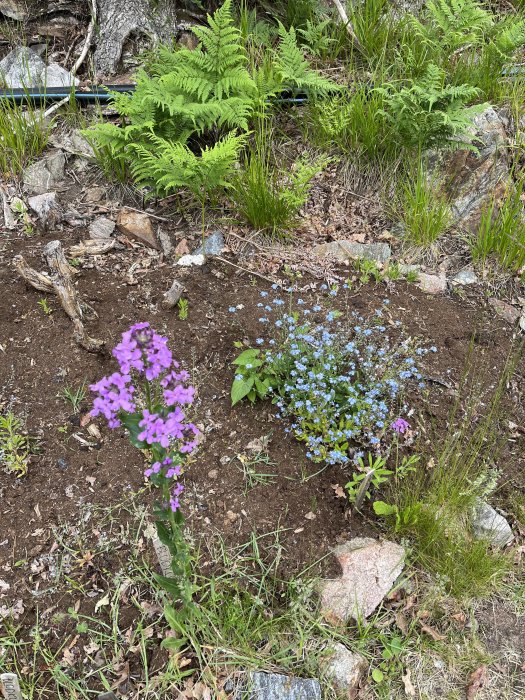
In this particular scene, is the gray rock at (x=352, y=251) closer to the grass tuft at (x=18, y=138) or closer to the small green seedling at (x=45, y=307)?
the small green seedling at (x=45, y=307)

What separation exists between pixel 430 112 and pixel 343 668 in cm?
338

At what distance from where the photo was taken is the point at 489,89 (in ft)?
14.6

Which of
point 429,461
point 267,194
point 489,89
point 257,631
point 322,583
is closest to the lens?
point 257,631

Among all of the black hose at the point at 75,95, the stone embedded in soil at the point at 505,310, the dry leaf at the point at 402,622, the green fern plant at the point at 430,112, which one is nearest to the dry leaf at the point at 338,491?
the dry leaf at the point at 402,622

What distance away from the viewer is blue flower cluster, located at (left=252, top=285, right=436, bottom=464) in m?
2.79

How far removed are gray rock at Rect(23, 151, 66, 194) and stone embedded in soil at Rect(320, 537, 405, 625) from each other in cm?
331

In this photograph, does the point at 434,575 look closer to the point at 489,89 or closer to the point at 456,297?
the point at 456,297

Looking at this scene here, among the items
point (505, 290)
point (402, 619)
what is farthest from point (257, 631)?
point (505, 290)

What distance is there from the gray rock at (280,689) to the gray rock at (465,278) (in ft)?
9.00

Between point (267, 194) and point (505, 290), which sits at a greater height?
point (267, 194)

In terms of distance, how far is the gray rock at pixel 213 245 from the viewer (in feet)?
12.4

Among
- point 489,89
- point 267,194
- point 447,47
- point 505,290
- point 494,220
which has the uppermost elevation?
point 447,47

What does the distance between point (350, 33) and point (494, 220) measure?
80.7 inches

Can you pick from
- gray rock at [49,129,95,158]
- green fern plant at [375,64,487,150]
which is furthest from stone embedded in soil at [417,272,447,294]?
Answer: gray rock at [49,129,95,158]
